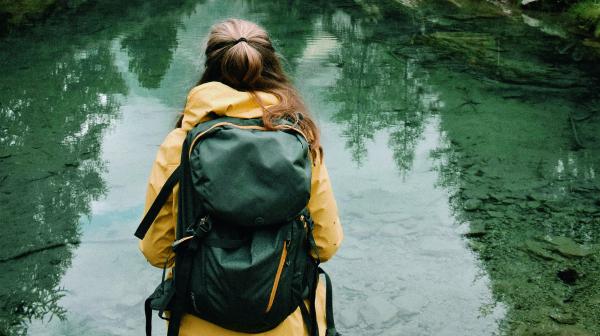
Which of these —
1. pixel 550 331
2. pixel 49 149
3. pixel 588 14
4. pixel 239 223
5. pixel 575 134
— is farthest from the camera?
pixel 588 14

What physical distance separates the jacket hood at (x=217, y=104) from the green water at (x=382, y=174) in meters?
1.43

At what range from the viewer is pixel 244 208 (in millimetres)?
1803

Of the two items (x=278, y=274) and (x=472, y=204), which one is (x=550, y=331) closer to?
(x=472, y=204)

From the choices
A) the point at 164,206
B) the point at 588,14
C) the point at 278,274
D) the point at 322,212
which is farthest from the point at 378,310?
the point at 588,14

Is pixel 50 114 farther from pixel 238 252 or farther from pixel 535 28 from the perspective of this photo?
pixel 535 28

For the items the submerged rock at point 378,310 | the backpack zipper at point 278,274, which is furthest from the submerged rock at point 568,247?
the backpack zipper at point 278,274

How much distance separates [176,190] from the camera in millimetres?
1986

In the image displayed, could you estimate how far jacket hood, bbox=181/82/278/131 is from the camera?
1934mm

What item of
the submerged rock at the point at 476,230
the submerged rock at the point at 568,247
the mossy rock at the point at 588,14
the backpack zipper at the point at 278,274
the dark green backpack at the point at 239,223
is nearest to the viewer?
the dark green backpack at the point at 239,223

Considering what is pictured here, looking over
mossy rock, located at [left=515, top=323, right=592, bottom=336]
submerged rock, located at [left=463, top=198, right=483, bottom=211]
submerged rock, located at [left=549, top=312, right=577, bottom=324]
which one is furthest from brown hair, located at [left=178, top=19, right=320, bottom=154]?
submerged rock, located at [left=463, top=198, right=483, bottom=211]

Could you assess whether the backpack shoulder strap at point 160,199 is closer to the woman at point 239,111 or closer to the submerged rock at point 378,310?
the woman at point 239,111

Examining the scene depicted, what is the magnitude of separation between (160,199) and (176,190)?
0.20ft

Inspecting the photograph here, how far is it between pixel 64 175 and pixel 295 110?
441 centimetres

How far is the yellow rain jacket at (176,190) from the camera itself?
6.43ft
